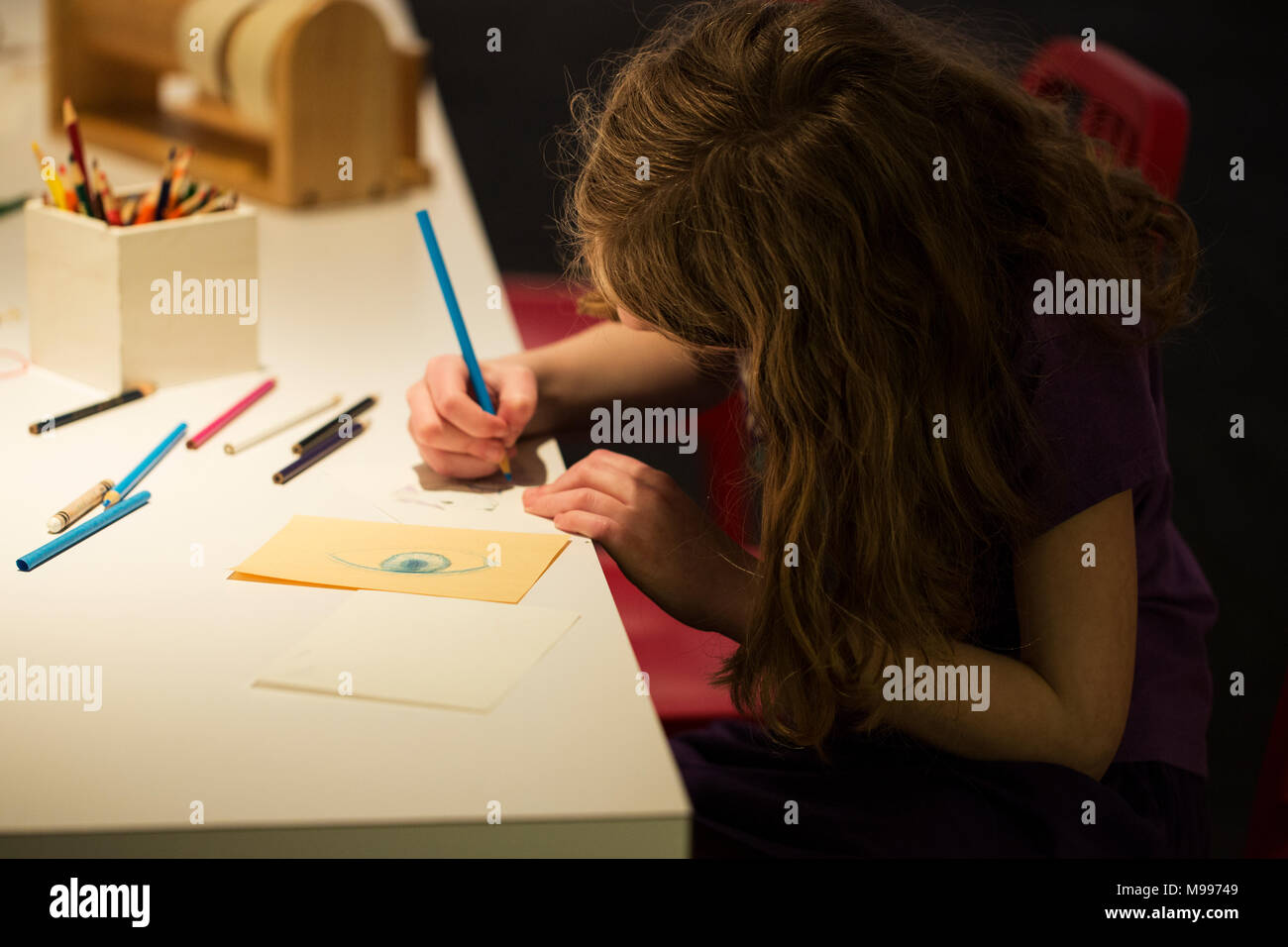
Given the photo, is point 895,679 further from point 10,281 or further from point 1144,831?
point 10,281

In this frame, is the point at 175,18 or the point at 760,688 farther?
the point at 175,18

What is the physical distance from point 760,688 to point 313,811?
38cm

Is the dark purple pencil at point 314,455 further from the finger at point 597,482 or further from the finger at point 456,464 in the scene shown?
the finger at point 597,482

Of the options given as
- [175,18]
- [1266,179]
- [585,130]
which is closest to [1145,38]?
[1266,179]

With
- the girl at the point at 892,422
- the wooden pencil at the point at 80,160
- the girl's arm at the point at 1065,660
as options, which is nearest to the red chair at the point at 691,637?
the girl at the point at 892,422

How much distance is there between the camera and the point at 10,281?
1.32 metres

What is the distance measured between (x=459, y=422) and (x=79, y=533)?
0.92ft

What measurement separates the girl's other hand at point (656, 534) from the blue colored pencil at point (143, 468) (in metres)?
0.29

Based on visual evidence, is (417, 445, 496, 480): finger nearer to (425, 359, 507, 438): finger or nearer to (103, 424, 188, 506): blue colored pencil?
(425, 359, 507, 438): finger

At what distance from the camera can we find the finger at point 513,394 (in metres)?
1.03

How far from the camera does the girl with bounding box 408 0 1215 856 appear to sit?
0.83m

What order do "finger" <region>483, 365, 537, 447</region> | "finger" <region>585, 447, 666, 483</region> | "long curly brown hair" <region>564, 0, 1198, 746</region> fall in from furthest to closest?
"finger" <region>483, 365, 537, 447</region> < "finger" <region>585, 447, 666, 483</region> < "long curly brown hair" <region>564, 0, 1198, 746</region>

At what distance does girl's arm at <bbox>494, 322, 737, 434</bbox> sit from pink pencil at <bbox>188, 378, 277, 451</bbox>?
21 centimetres

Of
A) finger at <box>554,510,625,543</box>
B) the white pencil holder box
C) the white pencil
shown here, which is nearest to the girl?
finger at <box>554,510,625,543</box>
